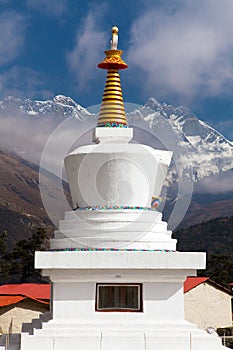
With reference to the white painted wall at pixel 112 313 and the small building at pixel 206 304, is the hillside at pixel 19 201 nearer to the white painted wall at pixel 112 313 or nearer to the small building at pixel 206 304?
the small building at pixel 206 304

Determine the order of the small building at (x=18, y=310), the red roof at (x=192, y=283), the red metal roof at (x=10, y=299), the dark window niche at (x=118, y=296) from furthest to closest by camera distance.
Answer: the red roof at (x=192, y=283), the red metal roof at (x=10, y=299), the small building at (x=18, y=310), the dark window niche at (x=118, y=296)

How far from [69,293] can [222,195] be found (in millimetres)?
185650

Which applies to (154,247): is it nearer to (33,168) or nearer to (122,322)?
(122,322)

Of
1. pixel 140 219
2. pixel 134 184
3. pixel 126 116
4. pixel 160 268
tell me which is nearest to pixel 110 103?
pixel 126 116

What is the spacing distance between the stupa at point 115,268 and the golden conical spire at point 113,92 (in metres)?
0.91

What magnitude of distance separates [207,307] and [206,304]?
0.53ft

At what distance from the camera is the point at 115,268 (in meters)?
11.3

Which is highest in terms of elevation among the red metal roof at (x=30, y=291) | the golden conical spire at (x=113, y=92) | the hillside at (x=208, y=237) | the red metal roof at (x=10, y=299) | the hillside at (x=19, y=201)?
the hillside at (x=19, y=201)

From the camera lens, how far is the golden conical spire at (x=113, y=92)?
13.4 m

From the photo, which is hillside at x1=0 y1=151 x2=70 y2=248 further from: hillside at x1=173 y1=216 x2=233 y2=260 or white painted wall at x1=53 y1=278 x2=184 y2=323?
white painted wall at x1=53 y1=278 x2=184 y2=323

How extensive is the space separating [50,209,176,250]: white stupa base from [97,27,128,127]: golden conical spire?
236 centimetres

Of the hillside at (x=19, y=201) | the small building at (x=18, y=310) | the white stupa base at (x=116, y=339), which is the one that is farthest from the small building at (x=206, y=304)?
the hillside at (x=19, y=201)

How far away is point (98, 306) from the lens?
11438 millimetres

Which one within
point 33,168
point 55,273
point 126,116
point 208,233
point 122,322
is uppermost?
point 33,168
